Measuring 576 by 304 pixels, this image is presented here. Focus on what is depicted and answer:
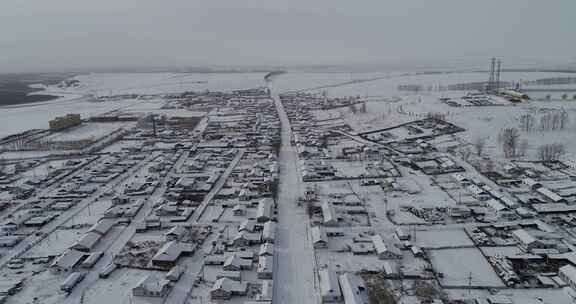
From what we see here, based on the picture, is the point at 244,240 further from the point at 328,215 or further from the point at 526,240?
the point at 526,240

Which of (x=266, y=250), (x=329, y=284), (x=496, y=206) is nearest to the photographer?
(x=329, y=284)

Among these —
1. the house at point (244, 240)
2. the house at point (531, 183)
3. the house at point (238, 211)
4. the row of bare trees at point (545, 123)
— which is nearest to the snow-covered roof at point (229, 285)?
the house at point (244, 240)

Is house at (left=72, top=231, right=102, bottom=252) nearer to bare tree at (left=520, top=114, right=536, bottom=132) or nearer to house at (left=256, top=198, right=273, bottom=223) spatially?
house at (left=256, top=198, right=273, bottom=223)

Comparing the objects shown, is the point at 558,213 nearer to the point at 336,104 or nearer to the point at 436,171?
the point at 436,171

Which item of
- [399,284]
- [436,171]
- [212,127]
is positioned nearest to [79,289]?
[399,284]

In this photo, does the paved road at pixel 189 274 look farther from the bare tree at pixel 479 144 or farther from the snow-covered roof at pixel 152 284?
the bare tree at pixel 479 144

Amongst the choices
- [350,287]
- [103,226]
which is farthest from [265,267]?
[103,226]
